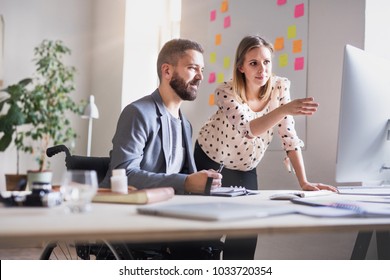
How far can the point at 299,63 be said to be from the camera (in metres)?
2.87

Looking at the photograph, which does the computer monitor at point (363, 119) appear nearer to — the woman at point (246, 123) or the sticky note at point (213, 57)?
the woman at point (246, 123)

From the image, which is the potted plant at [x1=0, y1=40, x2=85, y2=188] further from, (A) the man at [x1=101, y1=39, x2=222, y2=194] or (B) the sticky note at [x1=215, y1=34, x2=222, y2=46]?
(A) the man at [x1=101, y1=39, x2=222, y2=194]

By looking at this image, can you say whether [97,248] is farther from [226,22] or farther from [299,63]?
[226,22]

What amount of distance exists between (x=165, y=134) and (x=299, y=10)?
4.74ft

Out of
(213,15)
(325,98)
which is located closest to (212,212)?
(325,98)

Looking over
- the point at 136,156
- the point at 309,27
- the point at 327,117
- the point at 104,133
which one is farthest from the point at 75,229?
the point at 104,133

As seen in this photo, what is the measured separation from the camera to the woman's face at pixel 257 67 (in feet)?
7.23

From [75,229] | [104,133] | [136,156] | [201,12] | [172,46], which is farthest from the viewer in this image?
[104,133]

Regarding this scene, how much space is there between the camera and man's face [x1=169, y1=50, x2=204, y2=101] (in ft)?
6.53

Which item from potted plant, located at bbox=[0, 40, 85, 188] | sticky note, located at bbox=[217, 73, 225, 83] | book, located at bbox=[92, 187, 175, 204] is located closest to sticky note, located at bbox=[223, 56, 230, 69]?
sticky note, located at bbox=[217, 73, 225, 83]

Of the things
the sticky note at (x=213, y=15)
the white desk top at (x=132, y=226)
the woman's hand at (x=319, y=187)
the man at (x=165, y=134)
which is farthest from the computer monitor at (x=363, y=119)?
the sticky note at (x=213, y=15)
